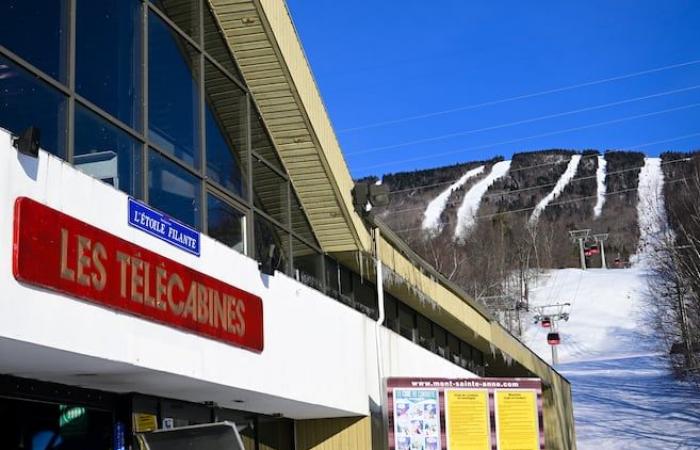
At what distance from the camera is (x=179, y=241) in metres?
8.70

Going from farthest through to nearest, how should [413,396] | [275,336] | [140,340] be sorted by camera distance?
[413,396]
[275,336]
[140,340]

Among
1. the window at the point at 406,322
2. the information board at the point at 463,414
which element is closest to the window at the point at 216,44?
the information board at the point at 463,414

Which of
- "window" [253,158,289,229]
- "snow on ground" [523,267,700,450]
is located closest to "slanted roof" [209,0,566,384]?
"window" [253,158,289,229]

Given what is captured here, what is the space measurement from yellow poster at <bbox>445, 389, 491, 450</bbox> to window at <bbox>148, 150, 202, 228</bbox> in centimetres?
475

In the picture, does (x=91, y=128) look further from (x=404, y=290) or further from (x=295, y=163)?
(x=404, y=290)

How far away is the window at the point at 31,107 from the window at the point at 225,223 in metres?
2.80

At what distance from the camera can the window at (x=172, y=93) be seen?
9453 millimetres

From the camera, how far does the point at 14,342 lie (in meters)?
6.25

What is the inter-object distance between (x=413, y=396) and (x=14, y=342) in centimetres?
709

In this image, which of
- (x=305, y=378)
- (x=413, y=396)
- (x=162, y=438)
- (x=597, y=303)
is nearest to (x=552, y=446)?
(x=413, y=396)

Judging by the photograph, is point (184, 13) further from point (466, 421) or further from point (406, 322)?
point (406, 322)

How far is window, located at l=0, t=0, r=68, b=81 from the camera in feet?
23.4

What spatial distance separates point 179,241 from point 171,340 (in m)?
0.97

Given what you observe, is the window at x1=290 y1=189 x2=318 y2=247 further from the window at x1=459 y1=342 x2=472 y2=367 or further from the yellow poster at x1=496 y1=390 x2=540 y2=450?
the window at x1=459 y1=342 x2=472 y2=367
